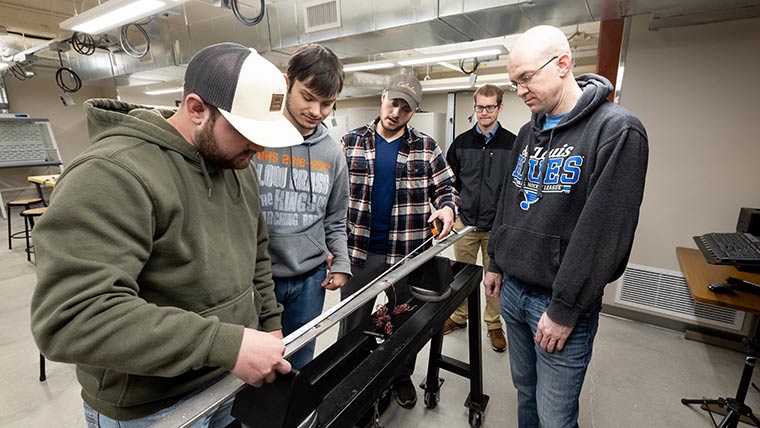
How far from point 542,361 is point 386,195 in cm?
96

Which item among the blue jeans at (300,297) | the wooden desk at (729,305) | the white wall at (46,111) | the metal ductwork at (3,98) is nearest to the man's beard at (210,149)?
the blue jeans at (300,297)

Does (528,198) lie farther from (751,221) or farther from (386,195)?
(751,221)

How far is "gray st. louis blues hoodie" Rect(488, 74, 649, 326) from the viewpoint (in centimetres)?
93

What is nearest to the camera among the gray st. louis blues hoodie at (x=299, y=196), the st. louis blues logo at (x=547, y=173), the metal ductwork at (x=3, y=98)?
the st. louis blues logo at (x=547, y=173)

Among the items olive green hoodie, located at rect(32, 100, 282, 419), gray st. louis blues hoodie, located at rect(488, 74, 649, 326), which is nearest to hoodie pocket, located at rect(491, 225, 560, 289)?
gray st. louis blues hoodie, located at rect(488, 74, 649, 326)

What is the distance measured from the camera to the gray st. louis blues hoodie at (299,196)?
1.25 metres

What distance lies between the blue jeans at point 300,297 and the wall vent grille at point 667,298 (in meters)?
2.42

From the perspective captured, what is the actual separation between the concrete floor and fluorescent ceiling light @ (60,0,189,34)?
2.36 m

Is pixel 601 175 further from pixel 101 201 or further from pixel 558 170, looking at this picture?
pixel 101 201

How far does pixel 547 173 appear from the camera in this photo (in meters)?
1.10

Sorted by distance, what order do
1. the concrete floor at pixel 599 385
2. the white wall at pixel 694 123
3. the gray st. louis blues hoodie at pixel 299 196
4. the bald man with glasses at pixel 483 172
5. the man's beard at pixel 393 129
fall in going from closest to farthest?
1. the gray st. louis blues hoodie at pixel 299 196
2. the man's beard at pixel 393 129
3. the concrete floor at pixel 599 385
4. the white wall at pixel 694 123
5. the bald man with glasses at pixel 483 172

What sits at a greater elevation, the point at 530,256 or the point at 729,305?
the point at 530,256

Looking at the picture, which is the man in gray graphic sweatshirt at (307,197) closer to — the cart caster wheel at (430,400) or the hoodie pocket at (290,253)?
the hoodie pocket at (290,253)

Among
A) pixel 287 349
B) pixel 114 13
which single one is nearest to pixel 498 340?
pixel 287 349
